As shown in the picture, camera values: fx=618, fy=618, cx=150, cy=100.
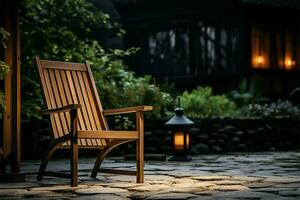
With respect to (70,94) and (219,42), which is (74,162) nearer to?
(70,94)

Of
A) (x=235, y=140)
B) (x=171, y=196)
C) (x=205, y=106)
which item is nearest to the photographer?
(x=171, y=196)

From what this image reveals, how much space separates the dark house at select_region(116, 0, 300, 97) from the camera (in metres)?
17.4

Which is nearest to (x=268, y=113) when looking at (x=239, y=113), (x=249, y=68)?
(x=239, y=113)

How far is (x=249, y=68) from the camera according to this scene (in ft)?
56.1

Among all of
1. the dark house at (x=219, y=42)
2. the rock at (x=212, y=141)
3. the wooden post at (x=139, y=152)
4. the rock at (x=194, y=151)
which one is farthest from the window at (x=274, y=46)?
the wooden post at (x=139, y=152)

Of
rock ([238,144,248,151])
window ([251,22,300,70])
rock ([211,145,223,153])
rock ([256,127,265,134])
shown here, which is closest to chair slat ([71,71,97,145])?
rock ([211,145,223,153])

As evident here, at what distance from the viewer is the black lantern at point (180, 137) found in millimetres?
8680

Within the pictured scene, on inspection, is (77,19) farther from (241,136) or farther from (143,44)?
(143,44)

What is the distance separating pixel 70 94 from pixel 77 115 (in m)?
0.52

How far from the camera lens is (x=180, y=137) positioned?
29.2ft

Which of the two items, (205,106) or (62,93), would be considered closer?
(62,93)

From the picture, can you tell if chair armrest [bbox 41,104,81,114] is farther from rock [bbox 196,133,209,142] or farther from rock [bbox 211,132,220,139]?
rock [bbox 211,132,220,139]

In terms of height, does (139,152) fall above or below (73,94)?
below

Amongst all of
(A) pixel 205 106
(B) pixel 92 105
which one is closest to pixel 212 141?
(A) pixel 205 106
